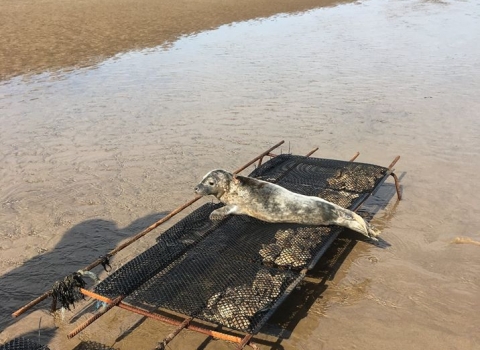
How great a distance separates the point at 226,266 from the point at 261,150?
192 inches

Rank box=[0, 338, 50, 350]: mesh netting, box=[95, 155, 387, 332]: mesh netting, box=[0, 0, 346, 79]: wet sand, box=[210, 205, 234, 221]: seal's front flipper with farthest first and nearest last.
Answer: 1. box=[0, 0, 346, 79]: wet sand
2. box=[210, 205, 234, 221]: seal's front flipper
3. box=[95, 155, 387, 332]: mesh netting
4. box=[0, 338, 50, 350]: mesh netting

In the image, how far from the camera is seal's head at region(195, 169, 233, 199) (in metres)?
6.36

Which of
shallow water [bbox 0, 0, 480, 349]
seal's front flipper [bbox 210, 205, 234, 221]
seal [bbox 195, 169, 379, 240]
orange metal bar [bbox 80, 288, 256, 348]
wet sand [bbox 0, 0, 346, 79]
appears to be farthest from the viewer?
wet sand [bbox 0, 0, 346, 79]

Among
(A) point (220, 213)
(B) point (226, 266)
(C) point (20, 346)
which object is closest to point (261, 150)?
(A) point (220, 213)

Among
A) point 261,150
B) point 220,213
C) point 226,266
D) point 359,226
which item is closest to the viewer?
point 226,266

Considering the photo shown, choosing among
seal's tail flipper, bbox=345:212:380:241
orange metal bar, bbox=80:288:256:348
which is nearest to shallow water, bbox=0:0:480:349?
seal's tail flipper, bbox=345:212:380:241

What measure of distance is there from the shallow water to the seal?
63 centimetres

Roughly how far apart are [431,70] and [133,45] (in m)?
12.3

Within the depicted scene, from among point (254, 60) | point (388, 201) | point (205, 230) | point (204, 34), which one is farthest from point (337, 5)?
point (205, 230)

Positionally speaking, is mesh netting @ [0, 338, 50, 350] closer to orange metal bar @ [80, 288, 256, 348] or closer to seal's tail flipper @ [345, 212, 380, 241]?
orange metal bar @ [80, 288, 256, 348]

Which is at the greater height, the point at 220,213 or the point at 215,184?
the point at 215,184

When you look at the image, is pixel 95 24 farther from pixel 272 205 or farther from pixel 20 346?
pixel 20 346

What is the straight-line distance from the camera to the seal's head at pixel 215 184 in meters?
6.36

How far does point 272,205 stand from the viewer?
6.02 metres
